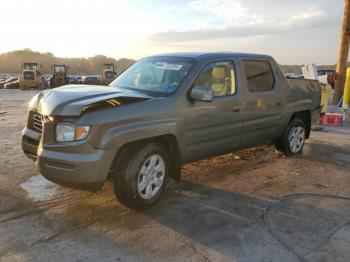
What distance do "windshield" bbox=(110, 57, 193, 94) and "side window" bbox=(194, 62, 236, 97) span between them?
24 cm

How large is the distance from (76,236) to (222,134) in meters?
2.44

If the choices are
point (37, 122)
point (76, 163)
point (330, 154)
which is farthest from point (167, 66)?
point (330, 154)

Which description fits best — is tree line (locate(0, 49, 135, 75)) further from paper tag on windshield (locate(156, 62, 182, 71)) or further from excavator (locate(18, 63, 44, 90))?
paper tag on windshield (locate(156, 62, 182, 71))

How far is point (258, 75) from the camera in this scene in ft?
20.4

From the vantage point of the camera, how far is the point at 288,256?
11.8 feet

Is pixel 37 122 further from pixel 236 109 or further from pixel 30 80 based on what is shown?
pixel 30 80

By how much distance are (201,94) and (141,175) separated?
47.6 inches

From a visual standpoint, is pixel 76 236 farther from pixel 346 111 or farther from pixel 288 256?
pixel 346 111

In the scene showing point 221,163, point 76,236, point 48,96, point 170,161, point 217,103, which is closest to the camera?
point 76,236

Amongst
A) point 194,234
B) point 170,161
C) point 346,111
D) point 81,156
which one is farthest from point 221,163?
point 346,111

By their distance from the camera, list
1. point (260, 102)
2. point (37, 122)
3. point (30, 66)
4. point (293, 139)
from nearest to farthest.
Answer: point (37, 122) → point (260, 102) → point (293, 139) → point (30, 66)

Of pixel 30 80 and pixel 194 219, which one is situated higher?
pixel 30 80

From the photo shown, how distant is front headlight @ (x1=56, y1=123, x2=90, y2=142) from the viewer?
3.98 meters

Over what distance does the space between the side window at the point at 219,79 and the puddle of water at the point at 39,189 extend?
7.35 ft
